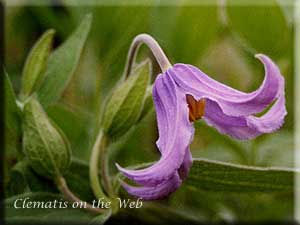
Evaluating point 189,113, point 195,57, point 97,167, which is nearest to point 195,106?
point 189,113

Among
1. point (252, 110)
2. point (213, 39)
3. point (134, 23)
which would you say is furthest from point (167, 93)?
point (213, 39)

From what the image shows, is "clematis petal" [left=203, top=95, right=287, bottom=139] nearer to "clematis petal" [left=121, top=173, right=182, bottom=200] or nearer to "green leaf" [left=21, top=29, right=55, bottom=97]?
"clematis petal" [left=121, top=173, right=182, bottom=200]

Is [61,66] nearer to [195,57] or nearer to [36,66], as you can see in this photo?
[36,66]

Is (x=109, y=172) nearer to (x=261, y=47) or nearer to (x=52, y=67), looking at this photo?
(x=52, y=67)

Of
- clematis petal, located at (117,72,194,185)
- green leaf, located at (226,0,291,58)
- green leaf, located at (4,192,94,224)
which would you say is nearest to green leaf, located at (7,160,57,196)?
green leaf, located at (4,192,94,224)

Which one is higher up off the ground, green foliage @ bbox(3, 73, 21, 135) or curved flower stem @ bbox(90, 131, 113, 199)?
green foliage @ bbox(3, 73, 21, 135)

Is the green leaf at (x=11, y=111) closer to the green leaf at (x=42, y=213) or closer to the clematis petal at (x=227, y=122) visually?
the green leaf at (x=42, y=213)
